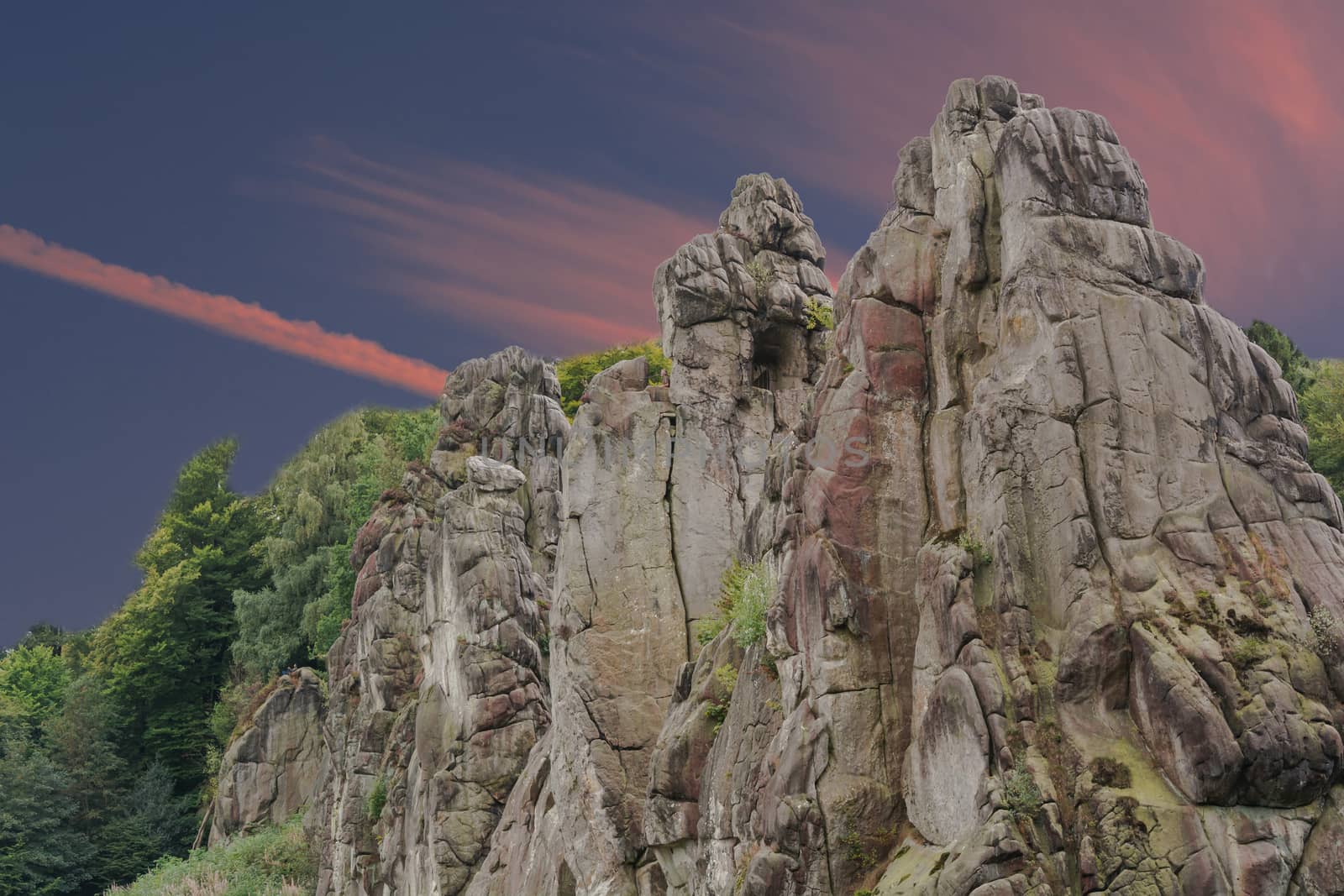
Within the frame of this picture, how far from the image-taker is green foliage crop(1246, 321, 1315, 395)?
41.3 metres

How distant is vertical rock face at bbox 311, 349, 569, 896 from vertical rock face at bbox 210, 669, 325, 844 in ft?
22.7

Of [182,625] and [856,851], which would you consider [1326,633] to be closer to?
[856,851]

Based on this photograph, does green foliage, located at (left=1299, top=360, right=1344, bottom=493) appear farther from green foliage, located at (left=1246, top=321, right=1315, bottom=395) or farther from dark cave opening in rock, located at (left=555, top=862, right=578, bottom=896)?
dark cave opening in rock, located at (left=555, top=862, right=578, bottom=896)

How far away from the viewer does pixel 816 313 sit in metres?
27.0

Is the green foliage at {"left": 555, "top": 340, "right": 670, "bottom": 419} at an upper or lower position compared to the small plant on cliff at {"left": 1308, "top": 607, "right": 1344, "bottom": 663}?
upper

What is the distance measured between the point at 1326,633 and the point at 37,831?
5319cm

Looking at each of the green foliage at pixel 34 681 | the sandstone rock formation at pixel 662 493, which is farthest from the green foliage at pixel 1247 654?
the green foliage at pixel 34 681

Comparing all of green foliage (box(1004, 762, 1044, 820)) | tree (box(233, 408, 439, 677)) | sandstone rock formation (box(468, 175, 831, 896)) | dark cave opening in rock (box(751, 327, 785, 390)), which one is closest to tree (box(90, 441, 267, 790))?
tree (box(233, 408, 439, 677))

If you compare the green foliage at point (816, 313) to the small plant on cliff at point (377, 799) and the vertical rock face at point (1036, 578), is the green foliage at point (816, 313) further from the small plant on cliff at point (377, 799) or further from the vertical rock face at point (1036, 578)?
the small plant on cliff at point (377, 799)

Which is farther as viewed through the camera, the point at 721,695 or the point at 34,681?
the point at 34,681

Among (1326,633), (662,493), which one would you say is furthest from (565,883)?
(1326,633)

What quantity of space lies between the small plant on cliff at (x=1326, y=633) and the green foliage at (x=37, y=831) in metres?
51.5

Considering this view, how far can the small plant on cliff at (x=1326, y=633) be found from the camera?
45.1 ft

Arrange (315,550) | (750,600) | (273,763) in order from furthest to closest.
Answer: (315,550) → (273,763) → (750,600)
